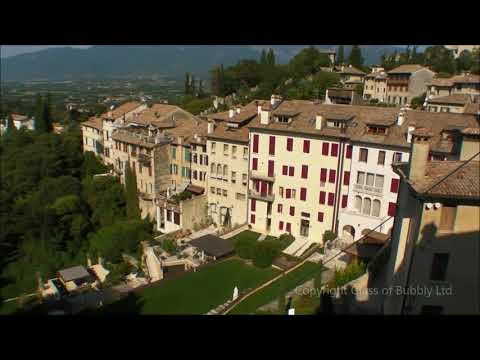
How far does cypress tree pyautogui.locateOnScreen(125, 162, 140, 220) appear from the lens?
106 ft

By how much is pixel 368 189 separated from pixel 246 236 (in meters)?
8.46

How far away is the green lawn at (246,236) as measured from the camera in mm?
24797

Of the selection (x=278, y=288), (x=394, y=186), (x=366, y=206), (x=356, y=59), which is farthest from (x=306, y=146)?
(x=356, y=59)

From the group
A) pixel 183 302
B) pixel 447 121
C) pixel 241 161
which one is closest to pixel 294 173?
pixel 241 161

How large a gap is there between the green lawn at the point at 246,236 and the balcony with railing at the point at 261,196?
2583 millimetres

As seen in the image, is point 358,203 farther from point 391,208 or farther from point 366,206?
point 391,208

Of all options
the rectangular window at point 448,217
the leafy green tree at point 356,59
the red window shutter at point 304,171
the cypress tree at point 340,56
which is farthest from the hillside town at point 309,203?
the cypress tree at point 340,56

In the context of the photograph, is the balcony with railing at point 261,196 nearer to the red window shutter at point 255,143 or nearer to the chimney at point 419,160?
the red window shutter at point 255,143

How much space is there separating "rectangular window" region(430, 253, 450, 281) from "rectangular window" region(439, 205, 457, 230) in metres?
0.59

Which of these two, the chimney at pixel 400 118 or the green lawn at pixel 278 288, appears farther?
the chimney at pixel 400 118

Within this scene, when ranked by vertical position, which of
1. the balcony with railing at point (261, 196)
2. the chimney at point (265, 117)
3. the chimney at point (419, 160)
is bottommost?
the balcony with railing at point (261, 196)

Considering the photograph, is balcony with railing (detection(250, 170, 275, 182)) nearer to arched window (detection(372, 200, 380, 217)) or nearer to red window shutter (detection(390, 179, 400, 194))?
arched window (detection(372, 200, 380, 217))

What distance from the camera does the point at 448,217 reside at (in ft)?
25.2

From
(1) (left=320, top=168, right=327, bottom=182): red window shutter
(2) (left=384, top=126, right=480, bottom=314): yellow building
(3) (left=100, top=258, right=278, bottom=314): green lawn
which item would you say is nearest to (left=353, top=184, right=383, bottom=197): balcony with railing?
(1) (left=320, top=168, right=327, bottom=182): red window shutter
